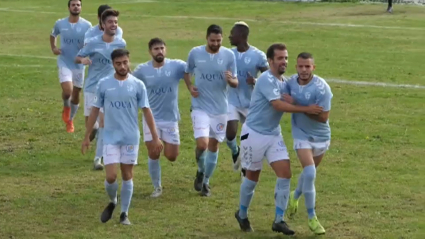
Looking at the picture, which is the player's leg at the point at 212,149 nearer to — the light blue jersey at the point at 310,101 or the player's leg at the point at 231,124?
the player's leg at the point at 231,124

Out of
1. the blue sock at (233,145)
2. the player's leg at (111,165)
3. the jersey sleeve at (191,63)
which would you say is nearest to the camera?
the player's leg at (111,165)

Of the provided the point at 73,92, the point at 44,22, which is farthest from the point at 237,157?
the point at 44,22

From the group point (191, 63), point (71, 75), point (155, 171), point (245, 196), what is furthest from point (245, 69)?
point (71, 75)

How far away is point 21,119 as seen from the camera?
19.1 metres

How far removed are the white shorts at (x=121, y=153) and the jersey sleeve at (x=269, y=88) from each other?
5.70 ft

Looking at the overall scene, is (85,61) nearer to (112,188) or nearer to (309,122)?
(112,188)

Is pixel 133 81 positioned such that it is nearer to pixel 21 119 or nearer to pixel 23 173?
pixel 23 173

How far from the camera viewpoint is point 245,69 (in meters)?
13.6

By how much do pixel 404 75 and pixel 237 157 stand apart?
1064 centimetres

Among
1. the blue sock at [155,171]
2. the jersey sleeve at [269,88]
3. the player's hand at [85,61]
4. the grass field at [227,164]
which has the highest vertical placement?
the jersey sleeve at [269,88]

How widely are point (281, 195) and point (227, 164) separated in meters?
4.30

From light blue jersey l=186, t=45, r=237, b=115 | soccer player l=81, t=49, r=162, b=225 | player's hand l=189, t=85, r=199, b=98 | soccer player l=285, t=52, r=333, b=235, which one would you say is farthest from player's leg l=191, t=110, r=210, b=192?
soccer player l=285, t=52, r=333, b=235

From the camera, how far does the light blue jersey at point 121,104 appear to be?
1126 centimetres

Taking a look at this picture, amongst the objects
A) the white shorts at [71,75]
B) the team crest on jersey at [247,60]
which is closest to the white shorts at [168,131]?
the team crest on jersey at [247,60]
